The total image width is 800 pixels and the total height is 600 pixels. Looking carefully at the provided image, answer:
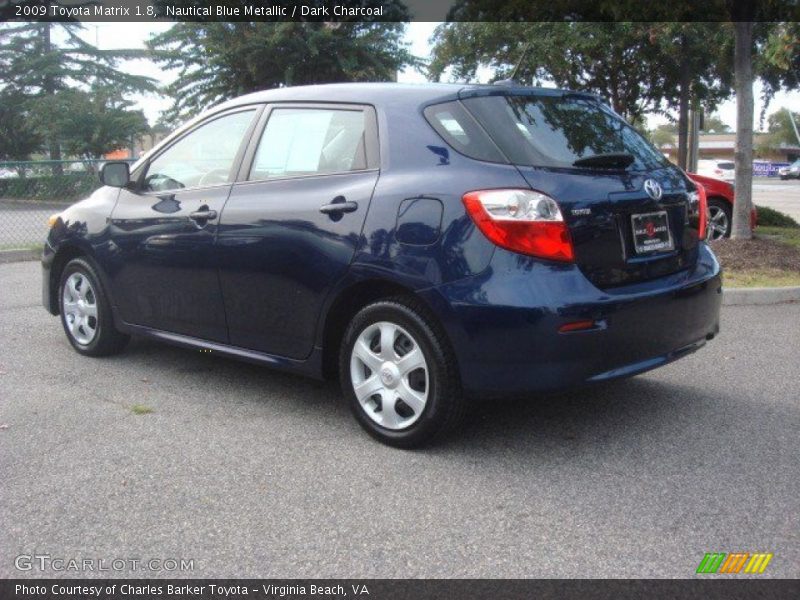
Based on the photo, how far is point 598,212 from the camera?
3.92 m

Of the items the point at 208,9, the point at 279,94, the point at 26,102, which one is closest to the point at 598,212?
the point at 279,94

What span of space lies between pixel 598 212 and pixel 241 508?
1.94m

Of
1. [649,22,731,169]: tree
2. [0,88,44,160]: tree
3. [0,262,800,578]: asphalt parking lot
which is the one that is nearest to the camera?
[0,262,800,578]: asphalt parking lot

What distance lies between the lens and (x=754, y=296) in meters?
7.91

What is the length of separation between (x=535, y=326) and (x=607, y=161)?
93 cm

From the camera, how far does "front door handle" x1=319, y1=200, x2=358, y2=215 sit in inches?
168

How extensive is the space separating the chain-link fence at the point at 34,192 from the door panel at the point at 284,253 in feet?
28.0

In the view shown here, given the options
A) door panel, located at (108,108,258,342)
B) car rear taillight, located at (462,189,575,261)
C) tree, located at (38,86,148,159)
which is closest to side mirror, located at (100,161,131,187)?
door panel, located at (108,108,258,342)

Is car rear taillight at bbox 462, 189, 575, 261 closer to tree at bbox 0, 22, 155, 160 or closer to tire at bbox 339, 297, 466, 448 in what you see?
tire at bbox 339, 297, 466, 448

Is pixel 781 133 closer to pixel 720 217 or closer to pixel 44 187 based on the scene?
pixel 720 217

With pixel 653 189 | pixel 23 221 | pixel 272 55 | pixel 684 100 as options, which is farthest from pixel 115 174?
pixel 272 55

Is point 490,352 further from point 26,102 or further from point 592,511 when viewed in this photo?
point 26,102

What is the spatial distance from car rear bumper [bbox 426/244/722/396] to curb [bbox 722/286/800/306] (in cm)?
425

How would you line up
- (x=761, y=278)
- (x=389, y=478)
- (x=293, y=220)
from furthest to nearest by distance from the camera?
(x=761, y=278), (x=293, y=220), (x=389, y=478)
